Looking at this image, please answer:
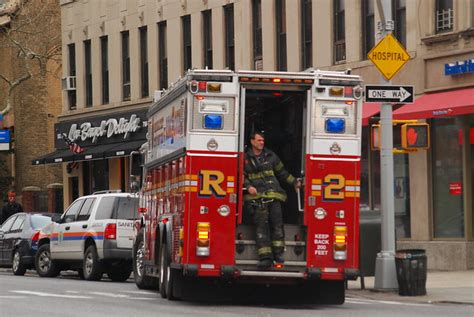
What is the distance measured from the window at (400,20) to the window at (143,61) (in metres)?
13.6

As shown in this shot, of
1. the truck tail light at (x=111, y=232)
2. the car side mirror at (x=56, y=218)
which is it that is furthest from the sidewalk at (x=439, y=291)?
the car side mirror at (x=56, y=218)

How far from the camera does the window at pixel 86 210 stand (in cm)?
2614

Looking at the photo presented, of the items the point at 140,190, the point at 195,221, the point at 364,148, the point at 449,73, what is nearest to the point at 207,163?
the point at 195,221

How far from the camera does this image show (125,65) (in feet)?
144

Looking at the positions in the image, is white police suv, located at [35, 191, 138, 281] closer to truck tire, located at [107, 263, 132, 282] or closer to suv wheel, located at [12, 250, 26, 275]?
truck tire, located at [107, 263, 132, 282]

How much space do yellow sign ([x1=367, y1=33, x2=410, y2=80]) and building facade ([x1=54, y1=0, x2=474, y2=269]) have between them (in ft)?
16.1

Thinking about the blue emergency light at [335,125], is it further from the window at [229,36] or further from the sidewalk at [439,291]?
the window at [229,36]

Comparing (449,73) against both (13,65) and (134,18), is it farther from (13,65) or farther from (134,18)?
(13,65)

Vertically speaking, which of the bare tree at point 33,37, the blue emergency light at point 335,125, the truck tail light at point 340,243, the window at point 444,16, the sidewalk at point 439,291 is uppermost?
the bare tree at point 33,37

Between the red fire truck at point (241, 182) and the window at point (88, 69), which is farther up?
the window at point (88, 69)

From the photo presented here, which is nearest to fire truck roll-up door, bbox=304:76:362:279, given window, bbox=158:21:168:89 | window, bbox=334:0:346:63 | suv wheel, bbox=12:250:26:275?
suv wheel, bbox=12:250:26:275

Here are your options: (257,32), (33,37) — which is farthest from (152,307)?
(33,37)

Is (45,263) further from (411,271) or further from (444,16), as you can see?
(411,271)

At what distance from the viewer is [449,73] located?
2781 cm
